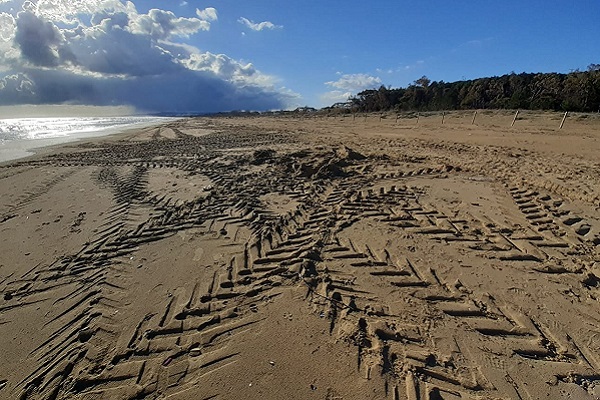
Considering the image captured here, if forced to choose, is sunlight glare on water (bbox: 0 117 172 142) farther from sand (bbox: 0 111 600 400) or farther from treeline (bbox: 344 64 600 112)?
treeline (bbox: 344 64 600 112)

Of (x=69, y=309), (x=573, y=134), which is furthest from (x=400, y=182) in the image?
(x=573, y=134)

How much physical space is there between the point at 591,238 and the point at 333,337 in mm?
4671

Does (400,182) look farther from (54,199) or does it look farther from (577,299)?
(54,199)

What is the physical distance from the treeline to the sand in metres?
24.3

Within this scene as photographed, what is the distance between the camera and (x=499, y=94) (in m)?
37.8

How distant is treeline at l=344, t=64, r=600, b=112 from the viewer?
25.8 m

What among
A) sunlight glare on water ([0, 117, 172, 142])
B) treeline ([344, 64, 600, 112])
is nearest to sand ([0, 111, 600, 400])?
sunlight glare on water ([0, 117, 172, 142])

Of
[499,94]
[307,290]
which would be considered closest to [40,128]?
[307,290]

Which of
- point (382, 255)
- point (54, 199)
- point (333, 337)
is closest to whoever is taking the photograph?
point (333, 337)

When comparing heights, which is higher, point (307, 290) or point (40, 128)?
point (307, 290)

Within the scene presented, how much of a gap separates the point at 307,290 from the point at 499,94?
4383cm

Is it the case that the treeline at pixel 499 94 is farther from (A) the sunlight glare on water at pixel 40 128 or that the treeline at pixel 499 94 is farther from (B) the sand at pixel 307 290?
(A) the sunlight glare on water at pixel 40 128

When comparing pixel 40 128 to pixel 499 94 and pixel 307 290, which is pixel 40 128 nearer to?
pixel 307 290

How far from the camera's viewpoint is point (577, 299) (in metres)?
3.59
